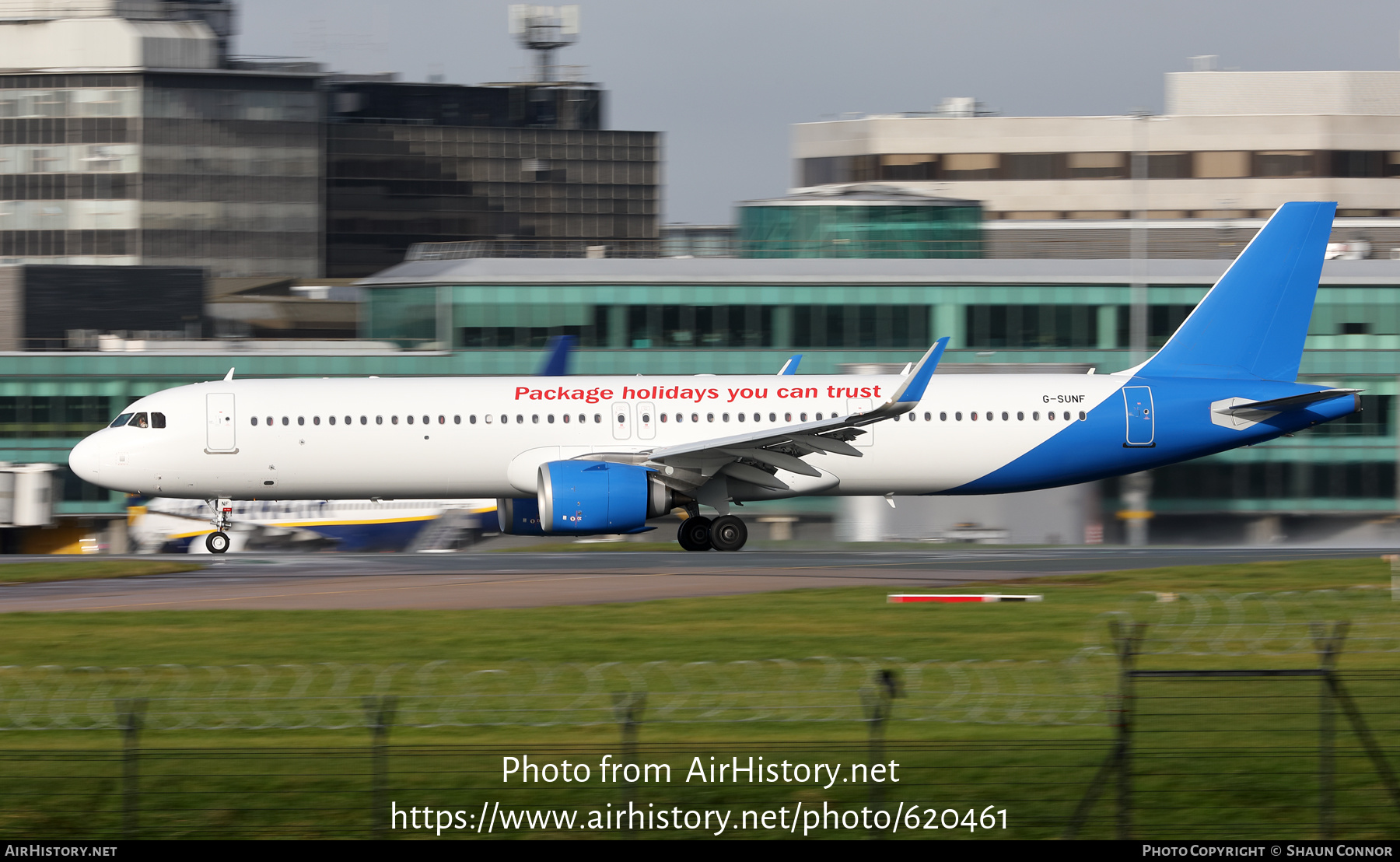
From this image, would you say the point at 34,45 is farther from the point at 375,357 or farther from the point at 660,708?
the point at 660,708

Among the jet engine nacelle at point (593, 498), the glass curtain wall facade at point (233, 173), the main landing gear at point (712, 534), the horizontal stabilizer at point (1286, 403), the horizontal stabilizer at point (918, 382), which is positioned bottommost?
the main landing gear at point (712, 534)

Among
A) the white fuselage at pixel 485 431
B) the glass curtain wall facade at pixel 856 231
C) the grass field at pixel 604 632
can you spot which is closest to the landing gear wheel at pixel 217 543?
the white fuselage at pixel 485 431

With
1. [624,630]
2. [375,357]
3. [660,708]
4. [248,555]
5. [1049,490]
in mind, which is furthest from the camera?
[375,357]

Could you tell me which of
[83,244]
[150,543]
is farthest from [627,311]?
[83,244]

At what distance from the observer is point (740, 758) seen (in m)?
12.1

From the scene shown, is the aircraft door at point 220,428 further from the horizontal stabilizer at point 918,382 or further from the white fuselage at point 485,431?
the horizontal stabilizer at point 918,382

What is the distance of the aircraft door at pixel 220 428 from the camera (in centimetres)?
3297

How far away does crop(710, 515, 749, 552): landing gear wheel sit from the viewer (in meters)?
33.0

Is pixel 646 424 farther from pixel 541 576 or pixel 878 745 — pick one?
pixel 878 745

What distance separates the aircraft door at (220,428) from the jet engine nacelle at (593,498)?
6.50 m

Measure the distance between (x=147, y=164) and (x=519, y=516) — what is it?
8774 centimetres

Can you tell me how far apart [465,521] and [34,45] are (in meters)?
83.9

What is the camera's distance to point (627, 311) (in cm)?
5209

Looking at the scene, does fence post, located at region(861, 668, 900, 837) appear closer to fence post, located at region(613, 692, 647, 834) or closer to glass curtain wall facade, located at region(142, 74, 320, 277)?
fence post, located at region(613, 692, 647, 834)
